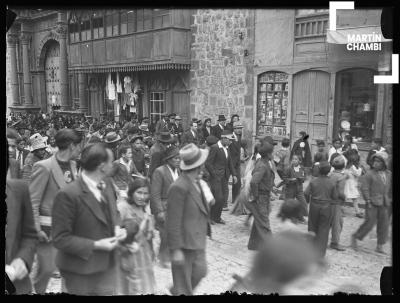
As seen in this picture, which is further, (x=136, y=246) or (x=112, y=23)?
(x=112, y=23)

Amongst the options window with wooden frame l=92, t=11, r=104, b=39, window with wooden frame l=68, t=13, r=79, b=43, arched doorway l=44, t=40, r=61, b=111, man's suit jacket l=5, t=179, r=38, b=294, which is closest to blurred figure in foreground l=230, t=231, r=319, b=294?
man's suit jacket l=5, t=179, r=38, b=294

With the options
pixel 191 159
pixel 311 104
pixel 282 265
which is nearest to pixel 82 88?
pixel 311 104

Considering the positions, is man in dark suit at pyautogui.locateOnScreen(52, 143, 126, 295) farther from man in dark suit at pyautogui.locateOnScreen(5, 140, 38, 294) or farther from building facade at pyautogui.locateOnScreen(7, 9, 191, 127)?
building facade at pyautogui.locateOnScreen(7, 9, 191, 127)

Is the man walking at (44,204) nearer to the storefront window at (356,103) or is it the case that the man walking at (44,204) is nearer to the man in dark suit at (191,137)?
the man in dark suit at (191,137)

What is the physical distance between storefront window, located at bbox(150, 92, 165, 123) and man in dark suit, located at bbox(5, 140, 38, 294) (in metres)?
13.2

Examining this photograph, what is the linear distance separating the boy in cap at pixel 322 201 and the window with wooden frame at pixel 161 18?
9.55 metres

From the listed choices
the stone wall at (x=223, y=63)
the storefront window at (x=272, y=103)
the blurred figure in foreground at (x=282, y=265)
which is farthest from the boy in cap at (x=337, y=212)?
the stone wall at (x=223, y=63)

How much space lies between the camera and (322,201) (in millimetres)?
5367

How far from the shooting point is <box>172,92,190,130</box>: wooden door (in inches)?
585

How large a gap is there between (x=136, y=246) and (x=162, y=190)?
3.92ft

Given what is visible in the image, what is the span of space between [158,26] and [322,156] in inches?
378

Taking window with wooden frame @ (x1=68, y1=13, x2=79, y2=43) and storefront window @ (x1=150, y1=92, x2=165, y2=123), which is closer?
storefront window @ (x1=150, y1=92, x2=165, y2=123)

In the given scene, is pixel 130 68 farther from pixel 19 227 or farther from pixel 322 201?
pixel 19 227
